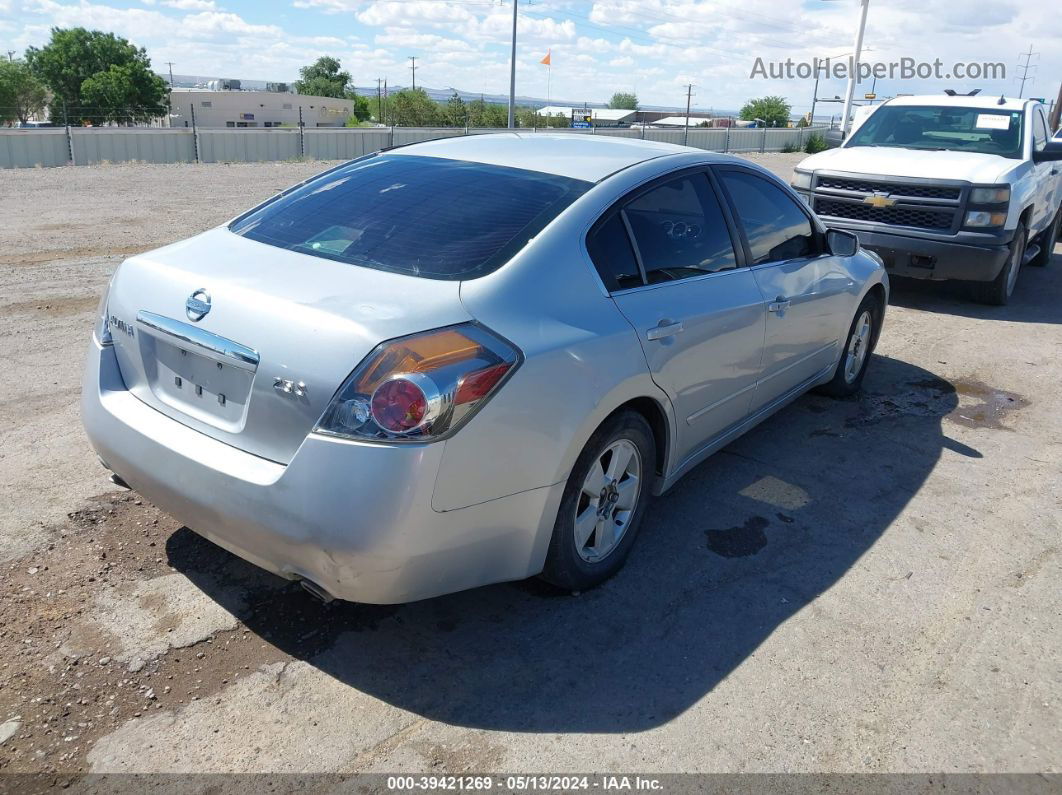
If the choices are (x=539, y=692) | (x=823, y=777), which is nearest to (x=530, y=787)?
(x=539, y=692)

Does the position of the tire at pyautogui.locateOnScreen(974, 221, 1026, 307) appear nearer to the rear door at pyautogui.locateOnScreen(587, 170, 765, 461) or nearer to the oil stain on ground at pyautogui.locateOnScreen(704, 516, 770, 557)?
the rear door at pyautogui.locateOnScreen(587, 170, 765, 461)

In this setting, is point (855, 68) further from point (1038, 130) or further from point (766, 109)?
point (766, 109)

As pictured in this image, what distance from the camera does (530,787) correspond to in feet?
8.41

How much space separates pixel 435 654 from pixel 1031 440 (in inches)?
169

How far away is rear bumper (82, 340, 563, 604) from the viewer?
102 inches

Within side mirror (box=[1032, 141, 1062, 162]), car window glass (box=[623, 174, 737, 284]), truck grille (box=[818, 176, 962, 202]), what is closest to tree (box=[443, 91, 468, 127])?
truck grille (box=[818, 176, 962, 202])

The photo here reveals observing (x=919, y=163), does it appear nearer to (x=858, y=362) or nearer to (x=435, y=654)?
(x=858, y=362)

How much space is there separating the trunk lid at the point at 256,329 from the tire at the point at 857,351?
367 cm

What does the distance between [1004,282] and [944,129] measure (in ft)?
6.52

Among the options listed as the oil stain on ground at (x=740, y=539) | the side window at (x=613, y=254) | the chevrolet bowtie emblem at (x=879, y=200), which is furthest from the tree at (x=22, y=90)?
the oil stain on ground at (x=740, y=539)

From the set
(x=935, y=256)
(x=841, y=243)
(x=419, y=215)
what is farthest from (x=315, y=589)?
(x=935, y=256)

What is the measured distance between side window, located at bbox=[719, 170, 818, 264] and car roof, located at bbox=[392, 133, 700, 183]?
291 mm

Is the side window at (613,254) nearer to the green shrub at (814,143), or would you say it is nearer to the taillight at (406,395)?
the taillight at (406,395)

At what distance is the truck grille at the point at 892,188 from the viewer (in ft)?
27.2
